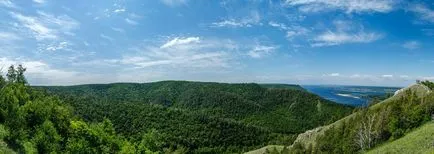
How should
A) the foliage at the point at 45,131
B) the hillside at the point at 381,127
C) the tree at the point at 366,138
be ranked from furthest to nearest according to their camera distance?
the hillside at the point at 381,127, the tree at the point at 366,138, the foliage at the point at 45,131

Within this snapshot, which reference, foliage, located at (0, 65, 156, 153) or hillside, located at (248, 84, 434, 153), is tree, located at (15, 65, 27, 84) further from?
hillside, located at (248, 84, 434, 153)

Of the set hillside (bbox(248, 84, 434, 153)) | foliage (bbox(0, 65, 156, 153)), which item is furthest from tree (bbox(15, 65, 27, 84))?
hillside (bbox(248, 84, 434, 153))

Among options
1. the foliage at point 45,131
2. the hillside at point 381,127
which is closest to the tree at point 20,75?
the foliage at point 45,131

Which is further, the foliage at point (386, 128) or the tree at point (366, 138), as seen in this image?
the foliage at point (386, 128)

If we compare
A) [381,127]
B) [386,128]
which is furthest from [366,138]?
[386,128]

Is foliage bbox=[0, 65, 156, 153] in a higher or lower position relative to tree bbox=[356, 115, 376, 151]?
higher

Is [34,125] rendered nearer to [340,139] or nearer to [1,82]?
[1,82]

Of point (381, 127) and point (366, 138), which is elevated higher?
point (381, 127)

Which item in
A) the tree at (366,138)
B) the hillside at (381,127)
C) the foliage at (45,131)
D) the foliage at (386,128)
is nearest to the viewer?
the foliage at (45,131)

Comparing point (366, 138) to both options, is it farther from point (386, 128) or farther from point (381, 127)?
point (386, 128)

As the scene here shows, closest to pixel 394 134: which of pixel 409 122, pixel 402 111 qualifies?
pixel 409 122

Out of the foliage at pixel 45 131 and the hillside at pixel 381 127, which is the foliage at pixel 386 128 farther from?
the foliage at pixel 45 131
